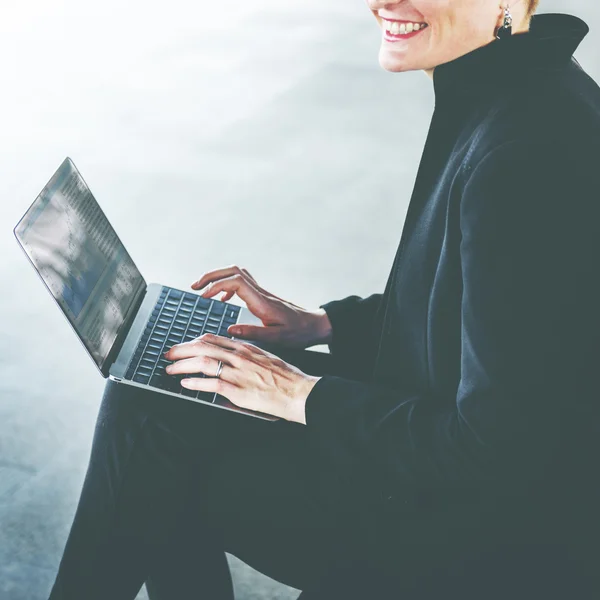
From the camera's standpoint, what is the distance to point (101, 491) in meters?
1.15

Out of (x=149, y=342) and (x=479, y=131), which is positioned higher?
(x=479, y=131)

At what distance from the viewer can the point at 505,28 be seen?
1.03 m

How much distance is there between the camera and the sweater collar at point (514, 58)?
0.99 metres

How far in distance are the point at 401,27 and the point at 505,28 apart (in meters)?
0.14

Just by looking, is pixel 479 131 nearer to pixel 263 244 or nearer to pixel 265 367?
pixel 265 367

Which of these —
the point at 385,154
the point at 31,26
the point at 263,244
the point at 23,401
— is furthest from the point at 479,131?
the point at 31,26

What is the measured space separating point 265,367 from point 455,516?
308 mm

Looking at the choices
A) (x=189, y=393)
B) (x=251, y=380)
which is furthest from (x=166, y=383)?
(x=251, y=380)

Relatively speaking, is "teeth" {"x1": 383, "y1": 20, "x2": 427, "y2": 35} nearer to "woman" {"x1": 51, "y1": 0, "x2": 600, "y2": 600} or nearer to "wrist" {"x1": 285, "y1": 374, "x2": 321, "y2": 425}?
"woman" {"x1": 51, "y1": 0, "x2": 600, "y2": 600}

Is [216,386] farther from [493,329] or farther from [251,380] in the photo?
[493,329]

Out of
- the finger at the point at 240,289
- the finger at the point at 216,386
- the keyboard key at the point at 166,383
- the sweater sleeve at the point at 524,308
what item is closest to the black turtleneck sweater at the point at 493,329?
the sweater sleeve at the point at 524,308

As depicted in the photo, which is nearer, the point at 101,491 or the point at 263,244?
the point at 101,491

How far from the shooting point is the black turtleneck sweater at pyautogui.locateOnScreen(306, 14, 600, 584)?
33.1 inches

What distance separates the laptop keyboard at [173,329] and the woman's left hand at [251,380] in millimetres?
49
